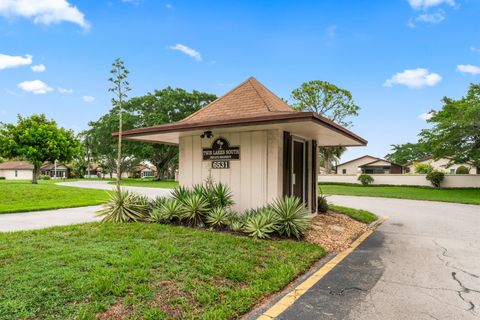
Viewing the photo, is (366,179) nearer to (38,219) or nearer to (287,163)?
(287,163)

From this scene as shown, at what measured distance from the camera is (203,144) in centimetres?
817

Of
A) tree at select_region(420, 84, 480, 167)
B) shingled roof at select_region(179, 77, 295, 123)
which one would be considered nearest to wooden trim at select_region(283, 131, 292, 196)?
shingled roof at select_region(179, 77, 295, 123)

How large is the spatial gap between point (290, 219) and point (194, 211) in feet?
7.04

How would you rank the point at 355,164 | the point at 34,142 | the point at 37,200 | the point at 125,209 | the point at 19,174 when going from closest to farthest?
the point at 125,209
the point at 37,200
the point at 34,142
the point at 355,164
the point at 19,174

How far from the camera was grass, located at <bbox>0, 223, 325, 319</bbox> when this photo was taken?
303 centimetres

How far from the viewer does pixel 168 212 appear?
7.00 metres

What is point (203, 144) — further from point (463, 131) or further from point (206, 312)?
point (463, 131)

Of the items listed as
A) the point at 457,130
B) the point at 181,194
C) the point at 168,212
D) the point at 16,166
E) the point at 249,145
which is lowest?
the point at 168,212

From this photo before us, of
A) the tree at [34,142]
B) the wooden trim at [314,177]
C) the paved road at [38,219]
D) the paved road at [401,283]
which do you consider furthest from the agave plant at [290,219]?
the tree at [34,142]

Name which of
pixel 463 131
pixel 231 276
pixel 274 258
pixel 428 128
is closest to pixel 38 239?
pixel 231 276

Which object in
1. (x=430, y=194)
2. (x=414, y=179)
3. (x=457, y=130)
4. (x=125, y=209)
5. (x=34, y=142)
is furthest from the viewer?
(x=414, y=179)

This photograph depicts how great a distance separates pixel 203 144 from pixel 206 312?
217 inches

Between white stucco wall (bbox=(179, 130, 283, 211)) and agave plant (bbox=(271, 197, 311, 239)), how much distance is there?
760mm

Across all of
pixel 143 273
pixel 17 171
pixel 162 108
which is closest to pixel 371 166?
pixel 162 108
